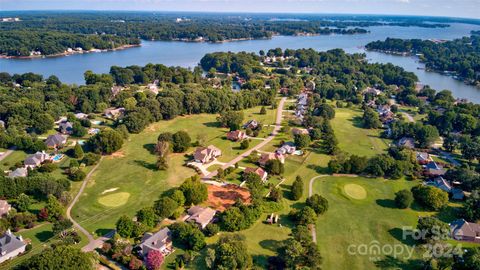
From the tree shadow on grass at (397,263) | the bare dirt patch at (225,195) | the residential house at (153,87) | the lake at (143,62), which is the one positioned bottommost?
the tree shadow on grass at (397,263)

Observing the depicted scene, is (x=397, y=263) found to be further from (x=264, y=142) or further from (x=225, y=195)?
(x=264, y=142)

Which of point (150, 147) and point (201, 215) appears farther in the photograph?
point (150, 147)

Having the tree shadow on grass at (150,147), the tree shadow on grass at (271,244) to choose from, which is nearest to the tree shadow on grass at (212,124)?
the tree shadow on grass at (150,147)

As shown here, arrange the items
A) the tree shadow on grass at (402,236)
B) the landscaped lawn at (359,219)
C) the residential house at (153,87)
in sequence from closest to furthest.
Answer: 1. the landscaped lawn at (359,219)
2. the tree shadow on grass at (402,236)
3. the residential house at (153,87)

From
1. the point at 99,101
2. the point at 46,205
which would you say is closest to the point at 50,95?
the point at 99,101

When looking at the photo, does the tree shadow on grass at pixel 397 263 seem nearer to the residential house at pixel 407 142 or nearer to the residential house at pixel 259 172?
the residential house at pixel 259 172

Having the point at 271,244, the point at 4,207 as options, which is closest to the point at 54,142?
the point at 4,207

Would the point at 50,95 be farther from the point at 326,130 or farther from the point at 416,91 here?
the point at 416,91
